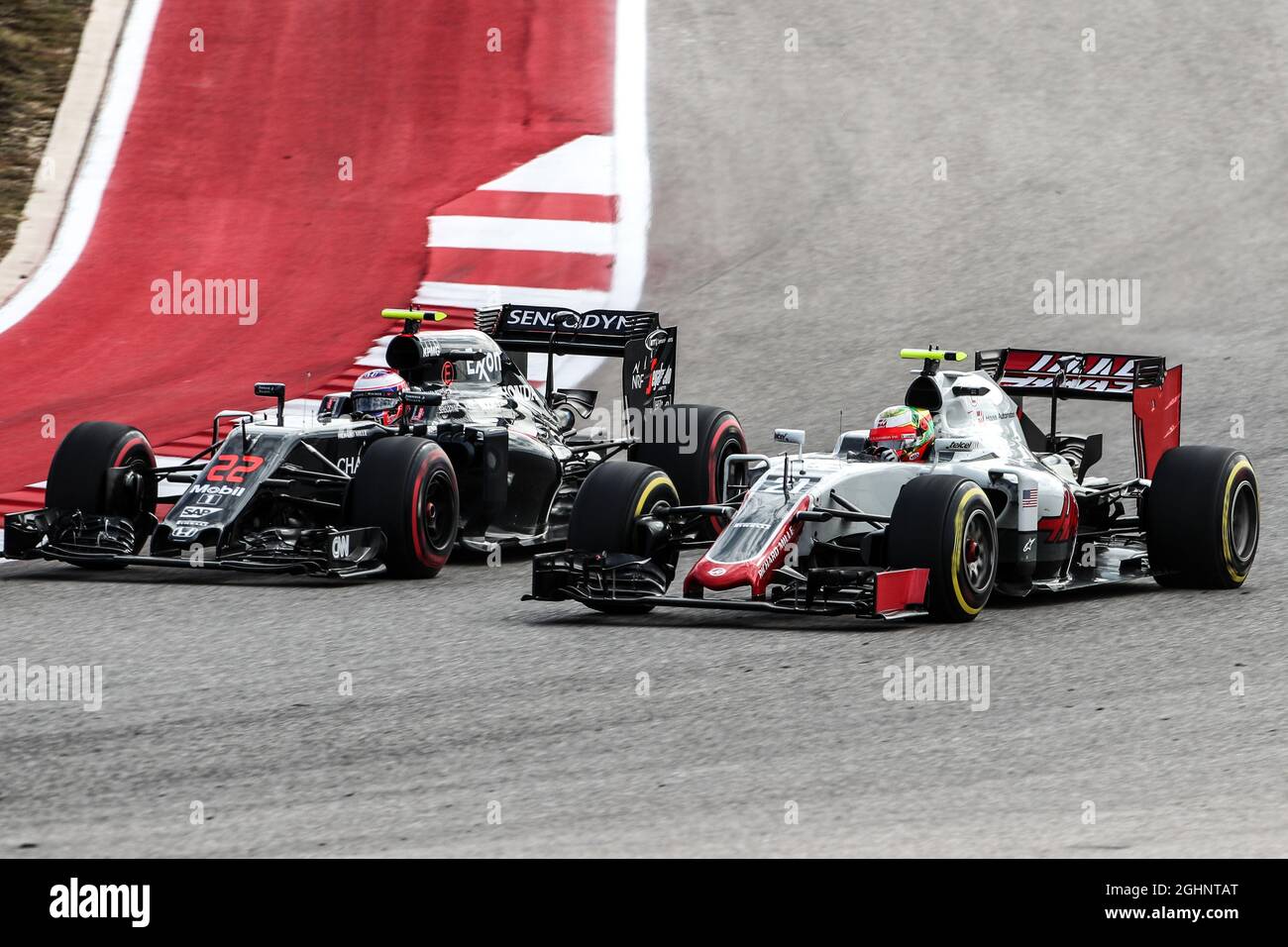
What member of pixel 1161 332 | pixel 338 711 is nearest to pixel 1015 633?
pixel 338 711

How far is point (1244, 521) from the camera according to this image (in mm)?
13891

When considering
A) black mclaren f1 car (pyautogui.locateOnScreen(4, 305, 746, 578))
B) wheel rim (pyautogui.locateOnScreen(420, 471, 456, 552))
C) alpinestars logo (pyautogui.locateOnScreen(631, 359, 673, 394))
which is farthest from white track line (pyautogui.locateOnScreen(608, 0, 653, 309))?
wheel rim (pyautogui.locateOnScreen(420, 471, 456, 552))

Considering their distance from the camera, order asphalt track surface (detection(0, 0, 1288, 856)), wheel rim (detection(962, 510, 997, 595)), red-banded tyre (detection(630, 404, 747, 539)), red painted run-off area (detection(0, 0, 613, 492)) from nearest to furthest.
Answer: asphalt track surface (detection(0, 0, 1288, 856)) → wheel rim (detection(962, 510, 997, 595)) → red-banded tyre (detection(630, 404, 747, 539)) → red painted run-off area (detection(0, 0, 613, 492))

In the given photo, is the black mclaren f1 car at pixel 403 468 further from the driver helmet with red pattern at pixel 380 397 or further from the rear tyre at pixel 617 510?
the rear tyre at pixel 617 510

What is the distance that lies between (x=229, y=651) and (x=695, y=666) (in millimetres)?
2601

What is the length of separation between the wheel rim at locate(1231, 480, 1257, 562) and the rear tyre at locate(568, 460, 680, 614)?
3770mm

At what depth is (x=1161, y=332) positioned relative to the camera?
869 inches

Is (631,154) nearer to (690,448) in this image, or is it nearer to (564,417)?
(564,417)

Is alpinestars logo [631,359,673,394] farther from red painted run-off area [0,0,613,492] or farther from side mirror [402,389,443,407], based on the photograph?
red painted run-off area [0,0,613,492]

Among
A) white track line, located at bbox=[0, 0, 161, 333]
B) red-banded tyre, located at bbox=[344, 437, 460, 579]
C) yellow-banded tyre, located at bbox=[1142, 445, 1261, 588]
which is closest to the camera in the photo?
yellow-banded tyre, located at bbox=[1142, 445, 1261, 588]

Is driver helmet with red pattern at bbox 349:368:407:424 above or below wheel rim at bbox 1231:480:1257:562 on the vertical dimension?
above

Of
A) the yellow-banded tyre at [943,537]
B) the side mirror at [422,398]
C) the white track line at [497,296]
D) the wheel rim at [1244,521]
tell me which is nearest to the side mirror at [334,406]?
the side mirror at [422,398]

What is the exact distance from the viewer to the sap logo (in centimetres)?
1410

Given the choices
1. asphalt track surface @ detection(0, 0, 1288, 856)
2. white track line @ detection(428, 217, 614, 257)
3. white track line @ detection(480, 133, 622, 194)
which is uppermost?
white track line @ detection(480, 133, 622, 194)
